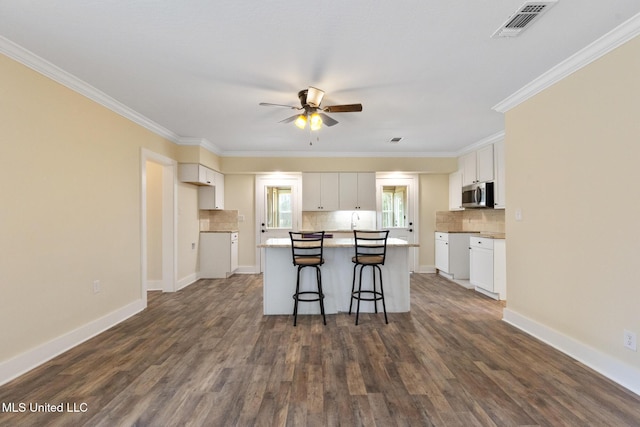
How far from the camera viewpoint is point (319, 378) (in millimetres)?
2318

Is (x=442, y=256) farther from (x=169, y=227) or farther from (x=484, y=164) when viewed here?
(x=169, y=227)

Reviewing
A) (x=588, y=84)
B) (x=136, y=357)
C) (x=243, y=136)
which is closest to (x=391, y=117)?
(x=588, y=84)

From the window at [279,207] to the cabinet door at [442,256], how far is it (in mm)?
3133

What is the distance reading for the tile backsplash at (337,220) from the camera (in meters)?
6.62

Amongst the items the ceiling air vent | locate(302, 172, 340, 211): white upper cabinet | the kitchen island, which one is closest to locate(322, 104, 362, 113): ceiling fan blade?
the ceiling air vent

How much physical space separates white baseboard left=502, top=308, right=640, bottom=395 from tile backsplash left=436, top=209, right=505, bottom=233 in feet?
7.86

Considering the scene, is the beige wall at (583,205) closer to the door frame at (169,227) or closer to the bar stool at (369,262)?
the bar stool at (369,262)

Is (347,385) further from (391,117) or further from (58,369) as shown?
(391,117)

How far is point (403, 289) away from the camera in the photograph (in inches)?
154

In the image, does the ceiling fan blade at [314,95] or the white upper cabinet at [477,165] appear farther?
the white upper cabinet at [477,165]

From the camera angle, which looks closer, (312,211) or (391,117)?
(391,117)

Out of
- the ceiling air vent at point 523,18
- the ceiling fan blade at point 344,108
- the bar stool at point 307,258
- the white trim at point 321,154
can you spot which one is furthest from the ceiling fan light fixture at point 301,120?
the white trim at point 321,154

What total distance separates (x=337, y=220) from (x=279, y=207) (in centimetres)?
129

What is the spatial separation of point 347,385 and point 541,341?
2.09 meters
